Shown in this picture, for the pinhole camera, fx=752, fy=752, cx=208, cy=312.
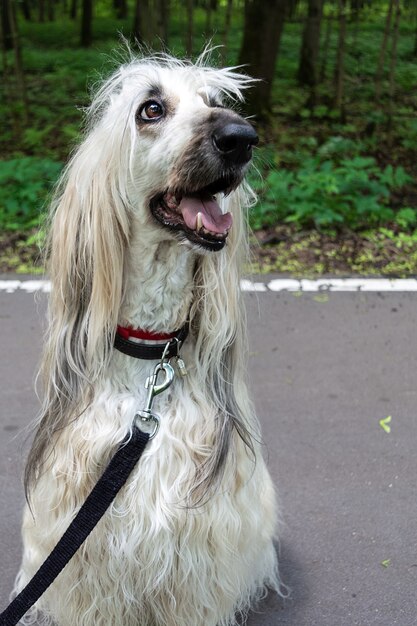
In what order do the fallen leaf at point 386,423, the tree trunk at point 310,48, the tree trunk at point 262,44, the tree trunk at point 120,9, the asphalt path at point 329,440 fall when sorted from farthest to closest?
the tree trunk at point 120,9, the tree trunk at point 310,48, the tree trunk at point 262,44, the fallen leaf at point 386,423, the asphalt path at point 329,440

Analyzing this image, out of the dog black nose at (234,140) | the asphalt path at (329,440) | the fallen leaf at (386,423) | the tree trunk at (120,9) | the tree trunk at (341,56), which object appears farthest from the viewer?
the tree trunk at (120,9)

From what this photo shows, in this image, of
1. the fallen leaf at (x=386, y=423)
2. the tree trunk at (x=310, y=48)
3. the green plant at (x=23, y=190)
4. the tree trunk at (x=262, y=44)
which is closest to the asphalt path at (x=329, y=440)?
the fallen leaf at (x=386, y=423)

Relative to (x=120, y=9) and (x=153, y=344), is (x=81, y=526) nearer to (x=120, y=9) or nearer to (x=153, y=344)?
(x=153, y=344)

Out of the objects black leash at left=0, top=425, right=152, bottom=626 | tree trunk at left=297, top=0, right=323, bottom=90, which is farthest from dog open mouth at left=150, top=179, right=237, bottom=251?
tree trunk at left=297, top=0, right=323, bottom=90

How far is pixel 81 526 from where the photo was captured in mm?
1926

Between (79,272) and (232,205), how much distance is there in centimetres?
43

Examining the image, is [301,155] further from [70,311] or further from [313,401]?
[70,311]

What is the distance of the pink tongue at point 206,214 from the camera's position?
178 cm

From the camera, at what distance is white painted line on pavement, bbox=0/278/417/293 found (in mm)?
4859

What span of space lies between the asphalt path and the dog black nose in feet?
2.50

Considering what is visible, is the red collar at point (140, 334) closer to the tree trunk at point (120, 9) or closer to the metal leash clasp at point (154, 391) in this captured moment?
the metal leash clasp at point (154, 391)

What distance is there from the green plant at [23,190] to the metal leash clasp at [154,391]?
387cm

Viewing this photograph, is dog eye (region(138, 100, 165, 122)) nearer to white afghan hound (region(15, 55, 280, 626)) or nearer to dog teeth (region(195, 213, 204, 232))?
white afghan hound (region(15, 55, 280, 626))

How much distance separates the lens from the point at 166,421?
2.01m
